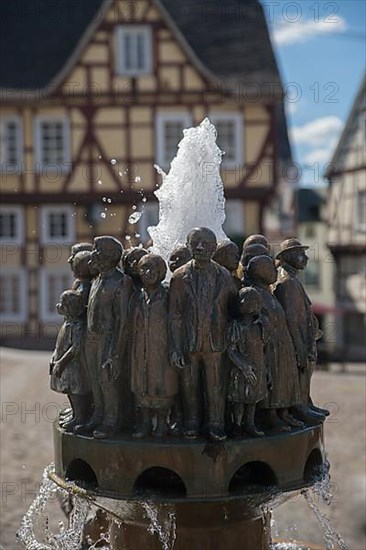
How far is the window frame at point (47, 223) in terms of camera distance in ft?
64.3

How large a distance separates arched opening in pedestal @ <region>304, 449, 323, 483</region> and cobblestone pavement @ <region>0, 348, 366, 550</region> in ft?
8.60

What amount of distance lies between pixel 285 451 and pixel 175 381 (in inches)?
22.9

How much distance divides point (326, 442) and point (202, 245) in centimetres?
669

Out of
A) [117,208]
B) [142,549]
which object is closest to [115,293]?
[142,549]

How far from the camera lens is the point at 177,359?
3066 millimetres

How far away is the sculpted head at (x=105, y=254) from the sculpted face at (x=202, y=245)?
1.11 feet

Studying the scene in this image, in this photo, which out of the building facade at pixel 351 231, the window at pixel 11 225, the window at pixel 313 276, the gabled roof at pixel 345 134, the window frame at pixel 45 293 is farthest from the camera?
the window at pixel 313 276

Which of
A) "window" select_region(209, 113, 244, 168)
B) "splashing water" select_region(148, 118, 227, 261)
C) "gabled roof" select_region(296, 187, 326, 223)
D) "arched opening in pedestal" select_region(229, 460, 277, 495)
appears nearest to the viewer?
"arched opening in pedestal" select_region(229, 460, 277, 495)

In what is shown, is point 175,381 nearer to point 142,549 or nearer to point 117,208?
point 142,549

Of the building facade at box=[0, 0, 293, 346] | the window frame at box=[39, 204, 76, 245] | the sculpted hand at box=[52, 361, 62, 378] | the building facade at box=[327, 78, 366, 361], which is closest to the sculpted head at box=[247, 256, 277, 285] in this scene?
the sculpted hand at box=[52, 361, 62, 378]

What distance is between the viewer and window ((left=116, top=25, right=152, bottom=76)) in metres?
18.9

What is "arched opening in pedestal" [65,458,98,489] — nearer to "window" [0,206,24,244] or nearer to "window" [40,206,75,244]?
"window" [40,206,75,244]

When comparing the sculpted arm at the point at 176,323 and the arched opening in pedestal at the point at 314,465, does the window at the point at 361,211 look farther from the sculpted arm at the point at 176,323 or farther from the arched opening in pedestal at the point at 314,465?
the sculpted arm at the point at 176,323

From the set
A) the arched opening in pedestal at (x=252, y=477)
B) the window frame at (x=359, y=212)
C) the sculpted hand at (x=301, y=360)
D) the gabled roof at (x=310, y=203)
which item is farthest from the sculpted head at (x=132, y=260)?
the gabled roof at (x=310, y=203)
